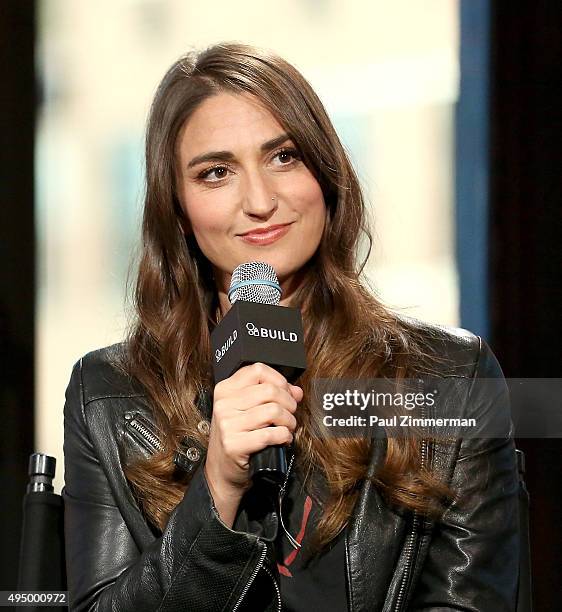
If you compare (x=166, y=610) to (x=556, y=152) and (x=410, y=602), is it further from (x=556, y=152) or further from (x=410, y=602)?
(x=556, y=152)

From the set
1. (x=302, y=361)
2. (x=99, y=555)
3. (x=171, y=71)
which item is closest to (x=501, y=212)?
(x=171, y=71)

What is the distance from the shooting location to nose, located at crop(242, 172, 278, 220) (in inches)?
59.6

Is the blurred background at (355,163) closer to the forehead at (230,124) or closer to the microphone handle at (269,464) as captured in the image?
the forehead at (230,124)

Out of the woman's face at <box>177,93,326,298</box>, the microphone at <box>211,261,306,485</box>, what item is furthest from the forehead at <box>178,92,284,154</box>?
the microphone at <box>211,261,306,485</box>

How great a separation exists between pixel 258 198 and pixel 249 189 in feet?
0.10

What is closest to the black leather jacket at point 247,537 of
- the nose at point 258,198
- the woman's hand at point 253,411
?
the woman's hand at point 253,411

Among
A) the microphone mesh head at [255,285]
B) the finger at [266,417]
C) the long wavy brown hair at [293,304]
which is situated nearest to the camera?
the finger at [266,417]

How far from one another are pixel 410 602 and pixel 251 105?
75 cm

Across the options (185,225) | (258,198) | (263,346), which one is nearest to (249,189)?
(258,198)

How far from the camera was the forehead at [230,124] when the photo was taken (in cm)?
155

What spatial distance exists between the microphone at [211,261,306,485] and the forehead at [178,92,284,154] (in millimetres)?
435

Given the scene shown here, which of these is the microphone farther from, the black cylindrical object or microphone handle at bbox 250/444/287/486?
the black cylindrical object

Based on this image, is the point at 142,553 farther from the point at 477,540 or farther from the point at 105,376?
the point at 477,540

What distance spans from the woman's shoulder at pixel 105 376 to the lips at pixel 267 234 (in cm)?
30
